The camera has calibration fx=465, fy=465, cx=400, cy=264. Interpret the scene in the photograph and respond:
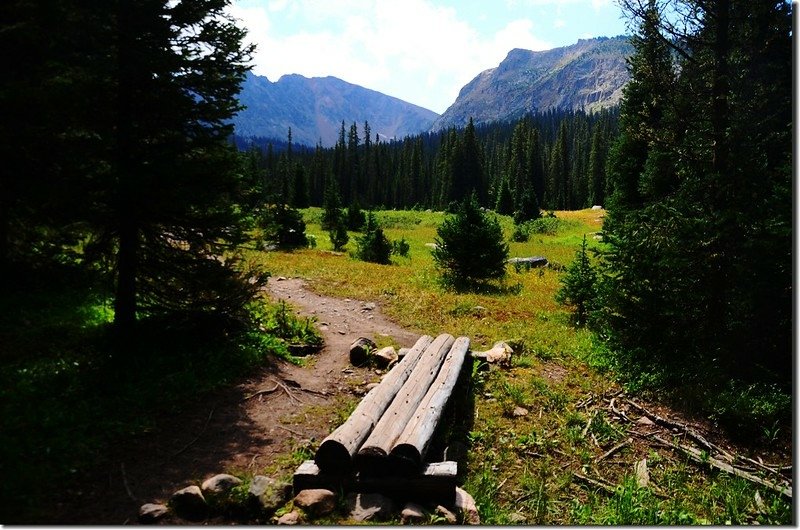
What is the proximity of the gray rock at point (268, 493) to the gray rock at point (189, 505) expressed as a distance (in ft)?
1.54

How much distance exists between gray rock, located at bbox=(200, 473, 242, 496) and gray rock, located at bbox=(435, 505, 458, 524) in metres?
2.24

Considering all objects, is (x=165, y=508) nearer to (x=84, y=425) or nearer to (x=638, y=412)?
(x=84, y=425)

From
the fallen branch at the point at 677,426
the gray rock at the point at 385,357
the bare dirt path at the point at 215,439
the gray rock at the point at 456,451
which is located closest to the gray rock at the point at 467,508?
the gray rock at the point at 456,451

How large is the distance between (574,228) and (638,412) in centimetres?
4581

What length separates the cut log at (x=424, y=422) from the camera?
5.29m

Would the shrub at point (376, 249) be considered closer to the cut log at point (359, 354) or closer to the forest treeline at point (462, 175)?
the cut log at point (359, 354)

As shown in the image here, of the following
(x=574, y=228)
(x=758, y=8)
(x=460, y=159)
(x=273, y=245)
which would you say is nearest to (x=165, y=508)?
(x=758, y=8)

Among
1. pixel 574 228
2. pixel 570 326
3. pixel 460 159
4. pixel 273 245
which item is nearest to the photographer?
pixel 570 326

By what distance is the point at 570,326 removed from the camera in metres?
14.1

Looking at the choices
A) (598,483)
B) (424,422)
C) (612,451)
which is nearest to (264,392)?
(424,422)

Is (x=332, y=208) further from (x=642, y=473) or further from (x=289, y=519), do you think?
(x=289, y=519)

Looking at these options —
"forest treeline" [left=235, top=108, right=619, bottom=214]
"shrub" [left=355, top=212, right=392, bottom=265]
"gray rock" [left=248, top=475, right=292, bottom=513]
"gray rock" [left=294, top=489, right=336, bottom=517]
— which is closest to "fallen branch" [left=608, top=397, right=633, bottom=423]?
"gray rock" [left=294, top=489, right=336, bottom=517]

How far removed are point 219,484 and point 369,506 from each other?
5.41 ft

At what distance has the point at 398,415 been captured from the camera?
6336mm
